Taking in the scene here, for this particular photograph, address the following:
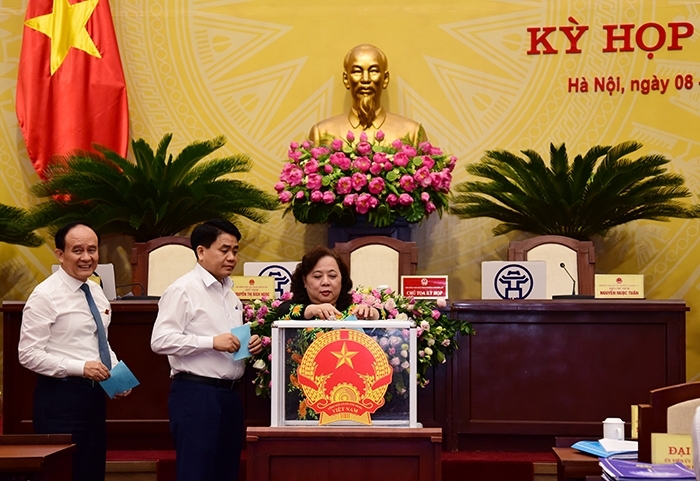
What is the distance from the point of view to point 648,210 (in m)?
6.18

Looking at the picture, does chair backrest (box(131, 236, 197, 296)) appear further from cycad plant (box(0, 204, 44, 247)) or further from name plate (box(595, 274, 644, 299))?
name plate (box(595, 274, 644, 299))

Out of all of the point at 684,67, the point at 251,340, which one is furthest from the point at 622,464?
the point at 684,67

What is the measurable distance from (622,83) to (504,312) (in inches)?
119

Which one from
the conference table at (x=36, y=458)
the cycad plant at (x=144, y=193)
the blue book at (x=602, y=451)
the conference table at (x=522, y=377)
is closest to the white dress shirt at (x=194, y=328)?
the conference table at (x=36, y=458)

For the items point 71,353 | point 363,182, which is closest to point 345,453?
point 71,353

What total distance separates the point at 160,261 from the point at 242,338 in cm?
254

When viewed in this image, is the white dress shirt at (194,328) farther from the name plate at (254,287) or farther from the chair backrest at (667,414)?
the chair backrest at (667,414)

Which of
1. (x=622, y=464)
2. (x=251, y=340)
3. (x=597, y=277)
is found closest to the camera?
(x=622, y=464)

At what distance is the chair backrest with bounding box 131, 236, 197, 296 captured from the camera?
5754 mm

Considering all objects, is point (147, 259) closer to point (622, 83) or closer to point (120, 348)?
point (120, 348)

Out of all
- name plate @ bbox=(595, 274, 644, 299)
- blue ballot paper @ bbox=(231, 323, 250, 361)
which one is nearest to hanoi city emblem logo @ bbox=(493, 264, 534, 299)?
name plate @ bbox=(595, 274, 644, 299)

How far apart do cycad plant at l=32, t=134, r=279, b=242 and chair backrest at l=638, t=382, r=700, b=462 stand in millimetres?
4046

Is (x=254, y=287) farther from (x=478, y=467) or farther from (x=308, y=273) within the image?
(x=478, y=467)

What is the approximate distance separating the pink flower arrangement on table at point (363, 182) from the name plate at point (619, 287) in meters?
1.38
